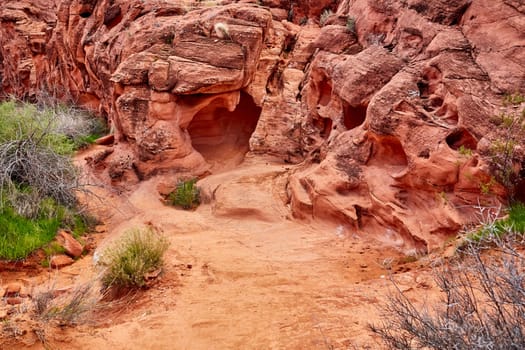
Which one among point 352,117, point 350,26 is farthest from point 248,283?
point 350,26

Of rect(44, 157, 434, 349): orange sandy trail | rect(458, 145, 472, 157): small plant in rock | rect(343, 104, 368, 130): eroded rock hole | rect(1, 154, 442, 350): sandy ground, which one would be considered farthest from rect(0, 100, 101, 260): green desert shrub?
rect(458, 145, 472, 157): small plant in rock

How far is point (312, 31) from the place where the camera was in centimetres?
1220

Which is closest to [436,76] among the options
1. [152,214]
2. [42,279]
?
[152,214]

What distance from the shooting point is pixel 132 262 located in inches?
186

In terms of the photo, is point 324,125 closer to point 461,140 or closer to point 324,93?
point 324,93

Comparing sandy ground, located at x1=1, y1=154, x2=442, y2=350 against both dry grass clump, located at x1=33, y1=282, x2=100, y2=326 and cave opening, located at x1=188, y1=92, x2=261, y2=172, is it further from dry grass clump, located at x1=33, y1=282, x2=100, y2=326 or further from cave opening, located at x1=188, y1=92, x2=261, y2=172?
cave opening, located at x1=188, y1=92, x2=261, y2=172

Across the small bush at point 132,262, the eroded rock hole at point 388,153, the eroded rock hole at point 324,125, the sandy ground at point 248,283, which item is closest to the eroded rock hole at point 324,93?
the eroded rock hole at point 324,125

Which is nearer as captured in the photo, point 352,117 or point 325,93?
point 352,117

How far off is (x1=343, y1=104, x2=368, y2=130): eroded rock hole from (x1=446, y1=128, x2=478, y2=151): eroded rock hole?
2.29 m

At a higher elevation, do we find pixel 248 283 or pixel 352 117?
pixel 352 117

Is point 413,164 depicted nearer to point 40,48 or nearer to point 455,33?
point 455,33

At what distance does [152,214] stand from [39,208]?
1.85m

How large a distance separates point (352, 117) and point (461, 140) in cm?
257

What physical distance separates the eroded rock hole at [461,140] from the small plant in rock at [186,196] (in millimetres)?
5168
